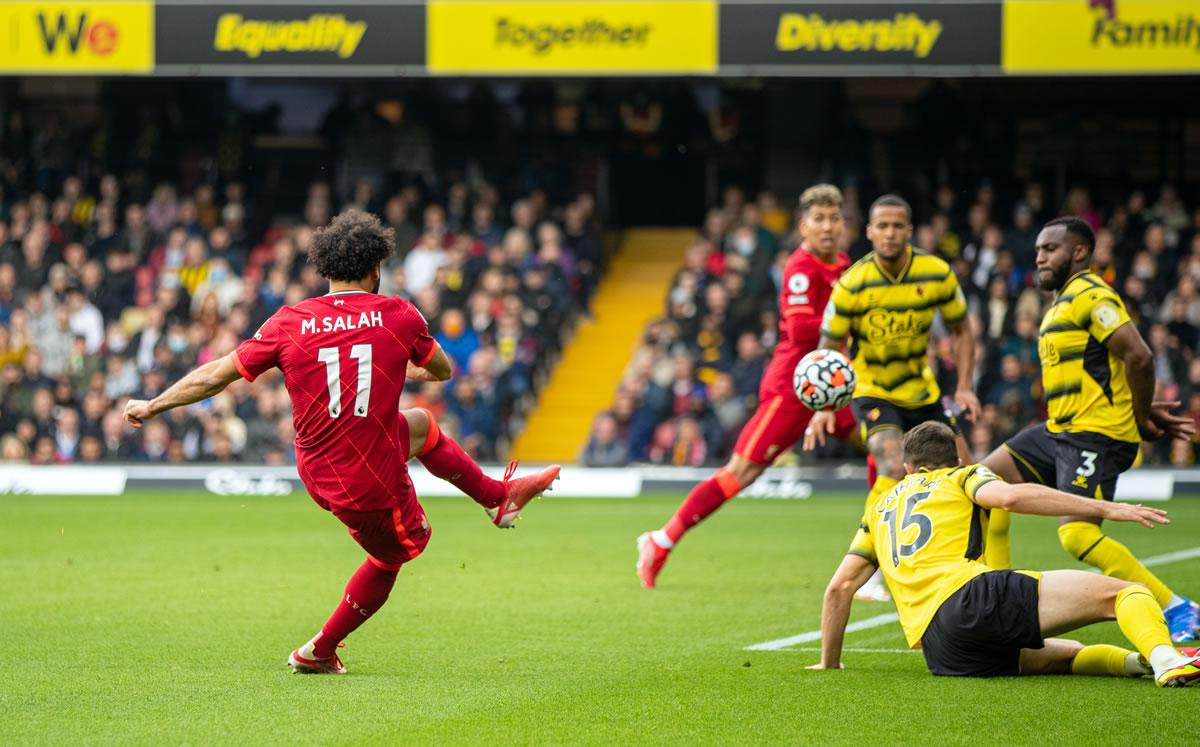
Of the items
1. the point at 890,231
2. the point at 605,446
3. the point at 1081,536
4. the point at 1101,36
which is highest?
the point at 1101,36

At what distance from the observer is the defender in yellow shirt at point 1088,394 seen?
812 centimetres

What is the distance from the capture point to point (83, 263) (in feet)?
76.6

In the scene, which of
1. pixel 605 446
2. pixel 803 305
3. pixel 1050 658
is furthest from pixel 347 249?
pixel 605 446

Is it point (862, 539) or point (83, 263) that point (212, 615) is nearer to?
point (862, 539)

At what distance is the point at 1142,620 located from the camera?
6785 mm

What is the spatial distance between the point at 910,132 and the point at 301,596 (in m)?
15.1

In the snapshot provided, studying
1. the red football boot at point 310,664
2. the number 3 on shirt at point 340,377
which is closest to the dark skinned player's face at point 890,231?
the number 3 on shirt at point 340,377

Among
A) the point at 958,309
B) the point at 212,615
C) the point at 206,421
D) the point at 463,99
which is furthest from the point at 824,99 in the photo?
the point at 212,615

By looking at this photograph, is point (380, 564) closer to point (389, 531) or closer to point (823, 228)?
point (389, 531)

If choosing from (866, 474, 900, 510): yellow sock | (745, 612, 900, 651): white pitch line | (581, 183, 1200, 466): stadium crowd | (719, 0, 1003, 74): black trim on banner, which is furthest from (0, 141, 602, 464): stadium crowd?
(745, 612, 900, 651): white pitch line

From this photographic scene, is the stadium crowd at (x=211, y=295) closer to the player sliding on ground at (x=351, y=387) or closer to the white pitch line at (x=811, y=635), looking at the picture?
the white pitch line at (x=811, y=635)

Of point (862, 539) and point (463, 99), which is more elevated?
point (463, 99)

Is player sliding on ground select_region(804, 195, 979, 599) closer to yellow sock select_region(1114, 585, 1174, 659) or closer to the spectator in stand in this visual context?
yellow sock select_region(1114, 585, 1174, 659)

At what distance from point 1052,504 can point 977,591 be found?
0.49 m
